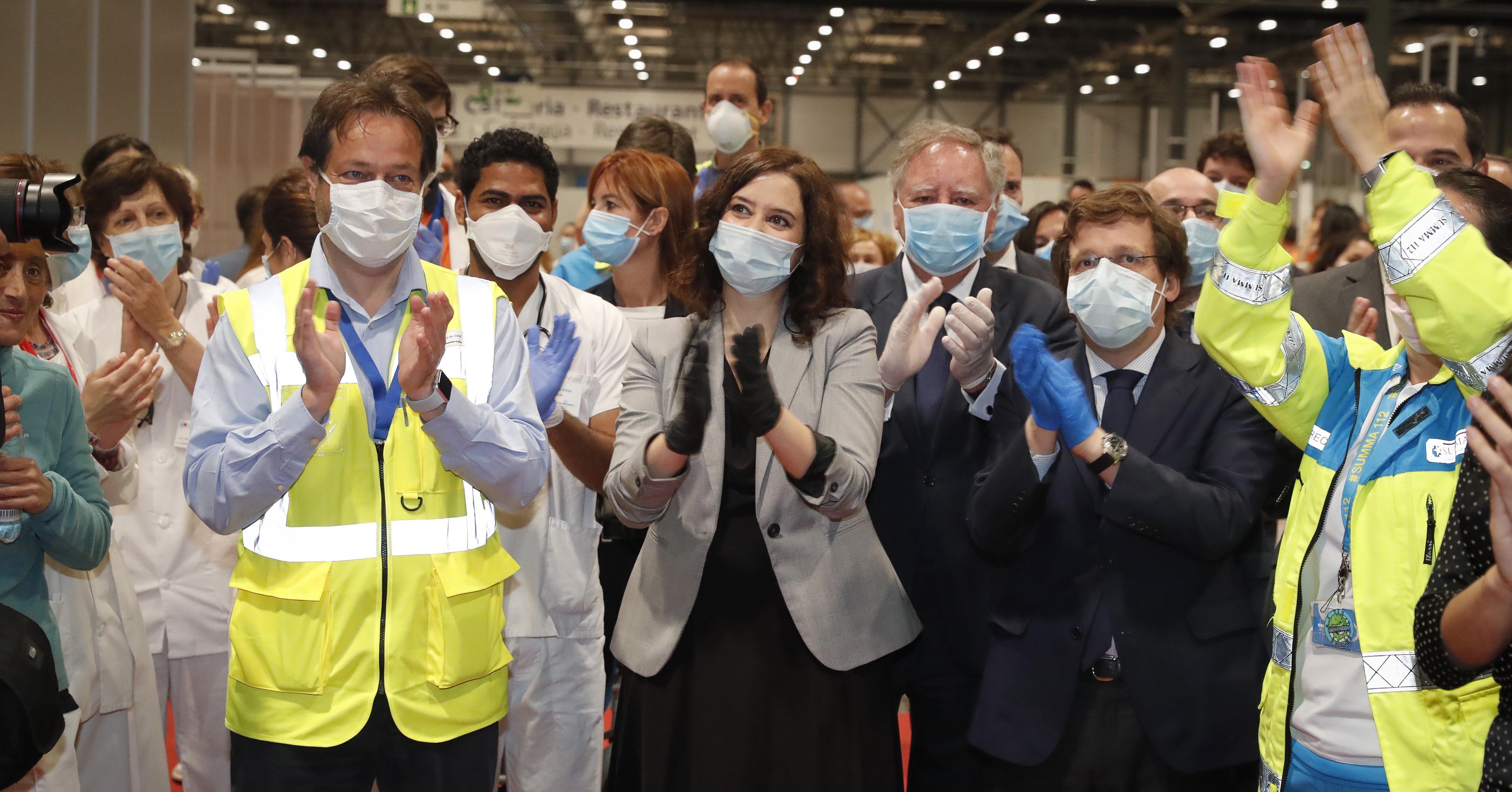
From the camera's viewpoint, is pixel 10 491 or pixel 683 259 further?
pixel 683 259

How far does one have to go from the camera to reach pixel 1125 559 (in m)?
2.44

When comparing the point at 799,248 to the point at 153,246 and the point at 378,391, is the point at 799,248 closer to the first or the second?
the point at 378,391

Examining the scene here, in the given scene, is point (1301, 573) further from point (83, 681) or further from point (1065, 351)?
point (83, 681)

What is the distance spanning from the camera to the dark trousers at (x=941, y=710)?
2.73m

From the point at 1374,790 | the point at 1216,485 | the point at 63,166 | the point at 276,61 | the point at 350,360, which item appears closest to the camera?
the point at 1374,790

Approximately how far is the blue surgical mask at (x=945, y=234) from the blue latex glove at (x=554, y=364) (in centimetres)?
→ 87

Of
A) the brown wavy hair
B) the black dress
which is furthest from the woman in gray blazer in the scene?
→ the brown wavy hair

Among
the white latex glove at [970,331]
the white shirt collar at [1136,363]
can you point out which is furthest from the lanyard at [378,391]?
the white shirt collar at [1136,363]

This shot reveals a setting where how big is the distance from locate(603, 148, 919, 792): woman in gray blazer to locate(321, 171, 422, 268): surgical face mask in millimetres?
547

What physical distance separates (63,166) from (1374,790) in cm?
309

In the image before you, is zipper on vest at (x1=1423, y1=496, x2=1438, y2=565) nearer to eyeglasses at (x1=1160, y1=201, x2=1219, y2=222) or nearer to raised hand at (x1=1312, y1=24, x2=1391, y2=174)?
raised hand at (x1=1312, y1=24, x2=1391, y2=174)

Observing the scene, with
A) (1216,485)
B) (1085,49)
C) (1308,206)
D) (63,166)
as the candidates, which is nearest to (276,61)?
(1085,49)

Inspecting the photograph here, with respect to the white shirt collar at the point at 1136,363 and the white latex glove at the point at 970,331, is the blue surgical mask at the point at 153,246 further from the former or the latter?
the white shirt collar at the point at 1136,363

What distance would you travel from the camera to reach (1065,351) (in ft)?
8.91
